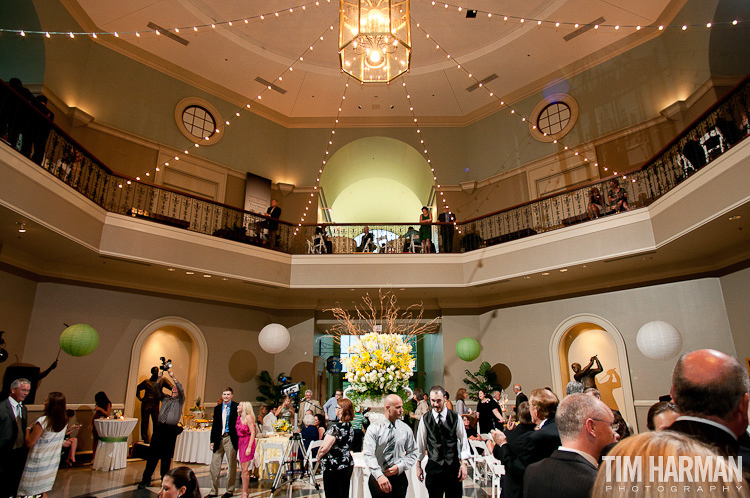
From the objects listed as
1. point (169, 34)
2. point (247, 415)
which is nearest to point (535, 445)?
point (247, 415)

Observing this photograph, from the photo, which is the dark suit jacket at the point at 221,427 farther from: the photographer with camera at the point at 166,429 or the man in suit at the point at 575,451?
the man in suit at the point at 575,451

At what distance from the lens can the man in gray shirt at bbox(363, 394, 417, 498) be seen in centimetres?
388

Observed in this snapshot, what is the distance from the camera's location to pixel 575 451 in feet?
6.50

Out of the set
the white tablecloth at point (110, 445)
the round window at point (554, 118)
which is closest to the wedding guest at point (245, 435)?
the white tablecloth at point (110, 445)

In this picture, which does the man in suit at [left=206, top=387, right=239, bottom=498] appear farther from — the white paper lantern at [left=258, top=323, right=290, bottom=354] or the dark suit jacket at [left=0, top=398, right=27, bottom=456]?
the white paper lantern at [left=258, top=323, right=290, bottom=354]

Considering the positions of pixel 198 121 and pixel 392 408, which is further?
pixel 198 121

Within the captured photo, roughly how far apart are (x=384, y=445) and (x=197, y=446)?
606 centimetres

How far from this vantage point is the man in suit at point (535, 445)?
3074mm

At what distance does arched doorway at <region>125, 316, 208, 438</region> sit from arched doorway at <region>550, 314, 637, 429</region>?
8.64 m

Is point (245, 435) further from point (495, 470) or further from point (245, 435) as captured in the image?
point (495, 470)

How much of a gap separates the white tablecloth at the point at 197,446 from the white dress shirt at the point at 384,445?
572 cm

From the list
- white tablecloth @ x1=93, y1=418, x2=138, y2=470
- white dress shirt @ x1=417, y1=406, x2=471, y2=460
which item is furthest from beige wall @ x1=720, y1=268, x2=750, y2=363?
white tablecloth @ x1=93, y1=418, x2=138, y2=470

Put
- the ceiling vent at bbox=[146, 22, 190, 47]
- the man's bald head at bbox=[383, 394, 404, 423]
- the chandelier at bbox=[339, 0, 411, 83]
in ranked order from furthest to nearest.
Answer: the ceiling vent at bbox=[146, 22, 190, 47] → the chandelier at bbox=[339, 0, 411, 83] → the man's bald head at bbox=[383, 394, 404, 423]

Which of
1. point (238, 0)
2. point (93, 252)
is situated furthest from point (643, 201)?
point (93, 252)
